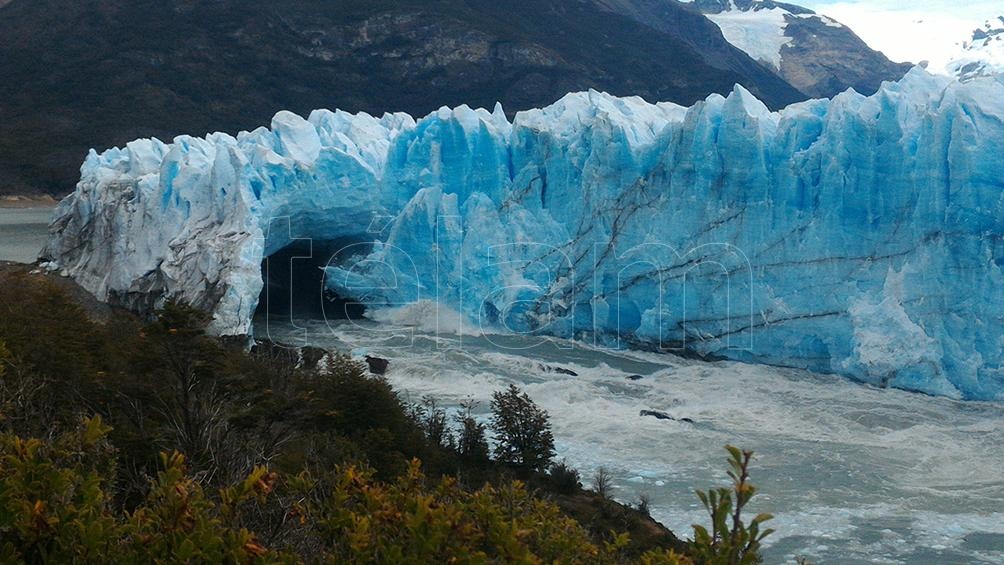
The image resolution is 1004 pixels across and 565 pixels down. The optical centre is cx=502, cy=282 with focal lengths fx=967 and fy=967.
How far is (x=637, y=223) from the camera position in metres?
15.1

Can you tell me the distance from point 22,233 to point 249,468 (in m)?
30.1

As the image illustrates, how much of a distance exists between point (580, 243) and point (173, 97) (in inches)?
1368

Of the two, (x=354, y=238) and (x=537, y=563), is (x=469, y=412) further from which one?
(x=537, y=563)

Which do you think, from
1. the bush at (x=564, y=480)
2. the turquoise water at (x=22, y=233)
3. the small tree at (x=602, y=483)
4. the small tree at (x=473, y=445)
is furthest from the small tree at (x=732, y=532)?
the turquoise water at (x=22, y=233)

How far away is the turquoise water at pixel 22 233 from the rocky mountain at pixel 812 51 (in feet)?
179

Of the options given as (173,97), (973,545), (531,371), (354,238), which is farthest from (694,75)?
(973,545)

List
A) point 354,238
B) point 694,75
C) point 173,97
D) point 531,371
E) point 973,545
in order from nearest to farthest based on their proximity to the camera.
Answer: point 973,545 < point 531,371 < point 354,238 < point 173,97 < point 694,75

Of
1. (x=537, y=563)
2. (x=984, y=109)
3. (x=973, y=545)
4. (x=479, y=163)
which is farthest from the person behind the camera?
(x=479, y=163)

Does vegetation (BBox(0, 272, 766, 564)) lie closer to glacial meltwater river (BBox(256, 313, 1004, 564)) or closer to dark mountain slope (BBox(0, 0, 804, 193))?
glacial meltwater river (BBox(256, 313, 1004, 564))

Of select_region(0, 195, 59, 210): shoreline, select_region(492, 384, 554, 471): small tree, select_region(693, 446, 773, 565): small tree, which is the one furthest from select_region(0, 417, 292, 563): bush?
select_region(0, 195, 59, 210): shoreline

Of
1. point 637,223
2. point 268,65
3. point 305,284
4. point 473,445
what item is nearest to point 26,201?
point 268,65

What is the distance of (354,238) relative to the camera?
18.0 meters

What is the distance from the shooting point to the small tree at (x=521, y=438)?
9367 mm

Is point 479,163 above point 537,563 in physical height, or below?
above
